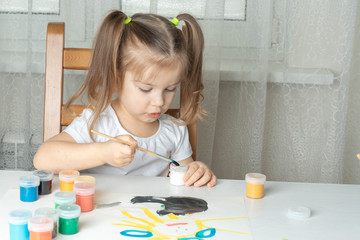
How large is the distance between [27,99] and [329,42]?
99 centimetres

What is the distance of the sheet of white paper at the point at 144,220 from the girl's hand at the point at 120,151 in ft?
0.25

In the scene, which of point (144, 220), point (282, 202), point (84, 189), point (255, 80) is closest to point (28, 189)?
point (84, 189)

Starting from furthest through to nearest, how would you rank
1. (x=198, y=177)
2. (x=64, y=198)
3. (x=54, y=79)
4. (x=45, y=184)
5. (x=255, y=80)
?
(x=255, y=80) → (x=54, y=79) → (x=198, y=177) → (x=45, y=184) → (x=64, y=198)

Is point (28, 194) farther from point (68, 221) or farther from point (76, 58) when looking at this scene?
point (76, 58)

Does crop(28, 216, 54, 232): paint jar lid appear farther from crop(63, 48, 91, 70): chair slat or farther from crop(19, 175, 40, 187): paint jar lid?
crop(63, 48, 91, 70): chair slat

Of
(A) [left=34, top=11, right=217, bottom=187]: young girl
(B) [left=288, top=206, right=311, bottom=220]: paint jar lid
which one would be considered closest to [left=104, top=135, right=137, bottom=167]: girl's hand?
(A) [left=34, top=11, right=217, bottom=187]: young girl

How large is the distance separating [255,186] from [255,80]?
0.64 m

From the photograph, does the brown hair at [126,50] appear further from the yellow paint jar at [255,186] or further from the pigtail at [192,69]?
the yellow paint jar at [255,186]

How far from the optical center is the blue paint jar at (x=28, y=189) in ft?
2.94

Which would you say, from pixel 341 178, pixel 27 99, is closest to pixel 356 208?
pixel 341 178

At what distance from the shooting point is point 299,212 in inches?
35.2

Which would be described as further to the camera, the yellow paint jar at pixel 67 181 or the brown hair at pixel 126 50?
the brown hair at pixel 126 50

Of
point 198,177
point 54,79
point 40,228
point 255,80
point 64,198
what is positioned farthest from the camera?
point 255,80

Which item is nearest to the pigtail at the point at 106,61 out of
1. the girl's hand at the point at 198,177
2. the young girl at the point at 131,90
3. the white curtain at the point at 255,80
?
the young girl at the point at 131,90
